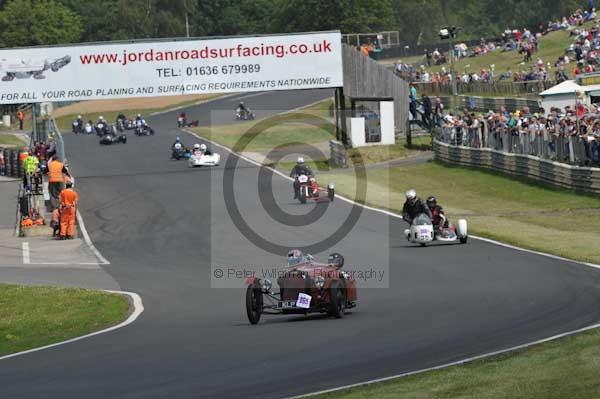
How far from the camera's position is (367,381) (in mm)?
11305

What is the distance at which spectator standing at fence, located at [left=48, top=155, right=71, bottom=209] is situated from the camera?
1350 inches

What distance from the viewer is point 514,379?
417 inches

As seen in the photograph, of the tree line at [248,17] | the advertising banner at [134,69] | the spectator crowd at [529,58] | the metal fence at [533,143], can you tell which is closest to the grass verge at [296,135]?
the metal fence at [533,143]

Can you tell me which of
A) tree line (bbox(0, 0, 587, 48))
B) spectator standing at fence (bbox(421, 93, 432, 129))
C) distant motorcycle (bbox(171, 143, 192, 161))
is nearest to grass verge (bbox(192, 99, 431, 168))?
spectator standing at fence (bbox(421, 93, 432, 129))

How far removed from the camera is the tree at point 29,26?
12056 cm

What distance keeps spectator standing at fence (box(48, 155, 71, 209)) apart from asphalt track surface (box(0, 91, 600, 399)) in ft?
9.20

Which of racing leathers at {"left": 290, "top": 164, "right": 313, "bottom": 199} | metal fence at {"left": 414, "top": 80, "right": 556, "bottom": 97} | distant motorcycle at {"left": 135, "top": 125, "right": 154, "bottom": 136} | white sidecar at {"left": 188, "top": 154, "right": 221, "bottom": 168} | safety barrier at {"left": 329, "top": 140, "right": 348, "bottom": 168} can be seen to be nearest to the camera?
racing leathers at {"left": 290, "top": 164, "right": 313, "bottom": 199}

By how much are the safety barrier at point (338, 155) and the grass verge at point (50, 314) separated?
83.7ft

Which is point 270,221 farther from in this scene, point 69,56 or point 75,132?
point 75,132

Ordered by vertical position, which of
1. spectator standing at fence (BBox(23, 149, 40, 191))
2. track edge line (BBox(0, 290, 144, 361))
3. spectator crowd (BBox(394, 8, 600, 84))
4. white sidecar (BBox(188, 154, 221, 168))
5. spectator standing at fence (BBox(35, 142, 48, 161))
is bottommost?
track edge line (BBox(0, 290, 144, 361))

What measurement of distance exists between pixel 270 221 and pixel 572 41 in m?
45.8

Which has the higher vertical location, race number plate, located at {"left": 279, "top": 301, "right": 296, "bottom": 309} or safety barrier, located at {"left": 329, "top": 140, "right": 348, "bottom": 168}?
safety barrier, located at {"left": 329, "top": 140, "right": 348, "bottom": 168}

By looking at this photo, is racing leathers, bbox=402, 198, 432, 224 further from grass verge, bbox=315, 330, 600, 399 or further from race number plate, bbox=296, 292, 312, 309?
grass verge, bbox=315, 330, 600, 399

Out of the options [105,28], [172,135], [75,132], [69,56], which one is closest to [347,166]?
[69,56]
